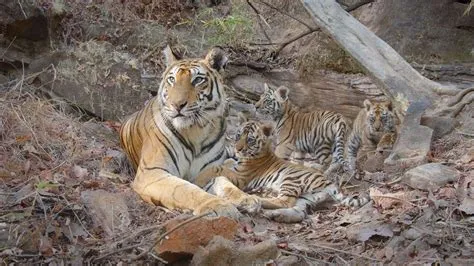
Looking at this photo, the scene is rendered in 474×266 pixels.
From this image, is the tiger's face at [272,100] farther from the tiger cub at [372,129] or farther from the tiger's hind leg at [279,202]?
the tiger's hind leg at [279,202]

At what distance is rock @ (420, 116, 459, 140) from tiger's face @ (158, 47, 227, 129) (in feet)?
6.11

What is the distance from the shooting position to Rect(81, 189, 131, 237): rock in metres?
4.63

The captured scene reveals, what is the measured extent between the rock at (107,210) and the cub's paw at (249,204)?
83 centimetres

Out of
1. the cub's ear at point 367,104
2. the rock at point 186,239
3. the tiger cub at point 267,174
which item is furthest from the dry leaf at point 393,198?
the cub's ear at point 367,104

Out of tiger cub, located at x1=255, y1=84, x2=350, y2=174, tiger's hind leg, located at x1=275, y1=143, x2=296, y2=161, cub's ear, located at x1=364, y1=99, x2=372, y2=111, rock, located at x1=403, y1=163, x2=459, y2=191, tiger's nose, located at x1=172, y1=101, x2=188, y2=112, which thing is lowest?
tiger's hind leg, located at x1=275, y1=143, x2=296, y2=161

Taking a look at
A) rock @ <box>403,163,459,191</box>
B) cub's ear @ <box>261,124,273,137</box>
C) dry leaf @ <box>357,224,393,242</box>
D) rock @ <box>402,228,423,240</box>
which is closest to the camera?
rock @ <box>402,228,423,240</box>

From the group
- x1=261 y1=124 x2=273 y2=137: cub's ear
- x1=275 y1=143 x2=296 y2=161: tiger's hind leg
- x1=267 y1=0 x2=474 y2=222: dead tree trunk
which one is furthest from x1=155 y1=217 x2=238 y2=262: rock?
x1=275 y1=143 x2=296 y2=161: tiger's hind leg

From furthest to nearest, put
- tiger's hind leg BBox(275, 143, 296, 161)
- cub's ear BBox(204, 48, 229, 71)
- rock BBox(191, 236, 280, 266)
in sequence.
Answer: tiger's hind leg BBox(275, 143, 296, 161), cub's ear BBox(204, 48, 229, 71), rock BBox(191, 236, 280, 266)

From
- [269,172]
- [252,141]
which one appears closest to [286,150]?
[252,141]

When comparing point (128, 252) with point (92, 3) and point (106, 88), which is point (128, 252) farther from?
point (92, 3)

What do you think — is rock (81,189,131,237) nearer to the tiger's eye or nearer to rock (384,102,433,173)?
the tiger's eye

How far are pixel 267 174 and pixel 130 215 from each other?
1782mm

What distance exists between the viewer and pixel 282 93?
875 cm

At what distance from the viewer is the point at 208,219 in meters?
4.12
